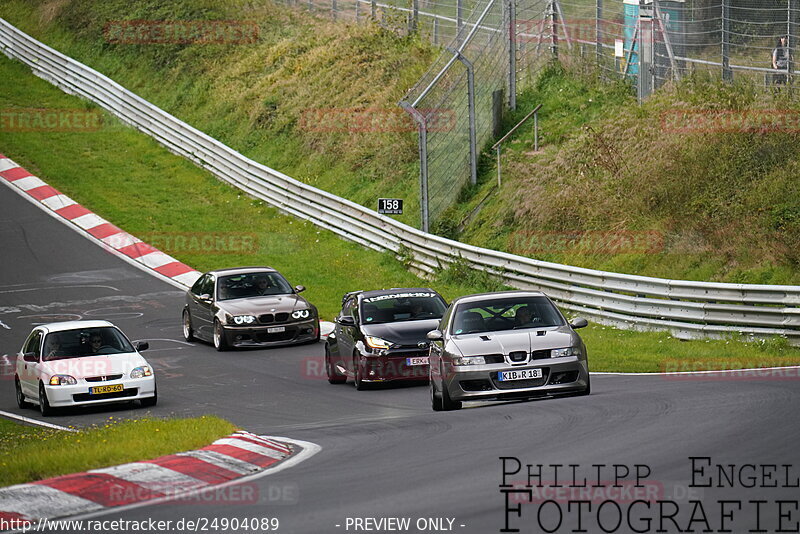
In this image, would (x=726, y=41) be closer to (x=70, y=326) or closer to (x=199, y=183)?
(x=70, y=326)

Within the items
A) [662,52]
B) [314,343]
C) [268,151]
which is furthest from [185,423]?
[268,151]

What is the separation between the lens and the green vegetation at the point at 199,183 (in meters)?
30.5

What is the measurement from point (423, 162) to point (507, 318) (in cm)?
1597

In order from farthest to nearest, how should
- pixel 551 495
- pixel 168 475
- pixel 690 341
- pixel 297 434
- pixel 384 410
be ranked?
pixel 690 341 → pixel 384 410 → pixel 297 434 → pixel 168 475 → pixel 551 495

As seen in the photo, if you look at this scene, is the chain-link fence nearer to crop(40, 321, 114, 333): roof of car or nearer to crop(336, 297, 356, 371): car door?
crop(336, 297, 356, 371): car door

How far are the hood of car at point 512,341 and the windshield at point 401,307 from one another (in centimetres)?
459

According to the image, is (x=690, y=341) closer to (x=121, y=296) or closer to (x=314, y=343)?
(x=314, y=343)

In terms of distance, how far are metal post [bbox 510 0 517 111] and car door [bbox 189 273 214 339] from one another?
1264 cm

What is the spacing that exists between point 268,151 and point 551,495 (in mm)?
33598

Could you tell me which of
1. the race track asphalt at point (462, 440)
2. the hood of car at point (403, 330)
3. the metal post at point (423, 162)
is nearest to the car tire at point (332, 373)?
the race track asphalt at point (462, 440)

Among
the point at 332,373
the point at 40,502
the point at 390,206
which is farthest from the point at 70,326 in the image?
the point at 390,206

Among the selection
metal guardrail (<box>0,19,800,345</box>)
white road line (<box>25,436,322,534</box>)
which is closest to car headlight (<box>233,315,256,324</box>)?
metal guardrail (<box>0,19,800,345</box>)

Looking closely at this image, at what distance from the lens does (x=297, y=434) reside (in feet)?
44.1

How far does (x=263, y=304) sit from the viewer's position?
2431 cm
